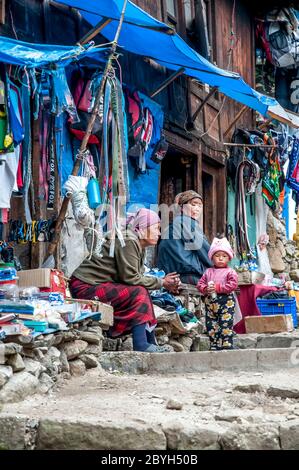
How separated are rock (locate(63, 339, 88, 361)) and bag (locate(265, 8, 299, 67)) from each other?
10484 mm

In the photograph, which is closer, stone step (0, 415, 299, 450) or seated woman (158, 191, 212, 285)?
stone step (0, 415, 299, 450)

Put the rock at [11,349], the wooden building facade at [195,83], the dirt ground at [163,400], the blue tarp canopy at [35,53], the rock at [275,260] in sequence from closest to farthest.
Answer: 1. the dirt ground at [163,400]
2. the rock at [11,349]
3. the blue tarp canopy at [35,53]
4. the wooden building facade at [195,83]
5. the rock at [275,260]

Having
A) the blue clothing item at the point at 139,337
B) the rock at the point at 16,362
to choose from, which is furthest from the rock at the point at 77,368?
the rock at the point at 16,362

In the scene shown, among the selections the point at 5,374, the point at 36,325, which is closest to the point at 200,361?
the point at 36,325

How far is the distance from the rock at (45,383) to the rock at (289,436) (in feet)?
5.29

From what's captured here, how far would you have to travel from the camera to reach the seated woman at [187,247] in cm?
→ 914

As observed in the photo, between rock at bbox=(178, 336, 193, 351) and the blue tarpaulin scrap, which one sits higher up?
the blue tarpaulin scrap

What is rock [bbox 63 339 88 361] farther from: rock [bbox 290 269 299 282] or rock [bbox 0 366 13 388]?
rock [bbox 290 269 299 282]

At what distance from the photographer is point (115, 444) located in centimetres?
415

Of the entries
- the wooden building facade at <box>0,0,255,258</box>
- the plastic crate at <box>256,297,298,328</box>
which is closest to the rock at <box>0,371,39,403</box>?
the wooden building facade at <box>0,0,255,258</box>

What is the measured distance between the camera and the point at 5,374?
15.6 feet

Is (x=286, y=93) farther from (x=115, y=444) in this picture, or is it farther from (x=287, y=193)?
(x=115, y=444)

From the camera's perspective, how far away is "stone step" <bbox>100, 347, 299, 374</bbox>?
6.73 metres

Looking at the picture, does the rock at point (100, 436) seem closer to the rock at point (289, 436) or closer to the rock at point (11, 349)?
the rock at point (289, 436)
